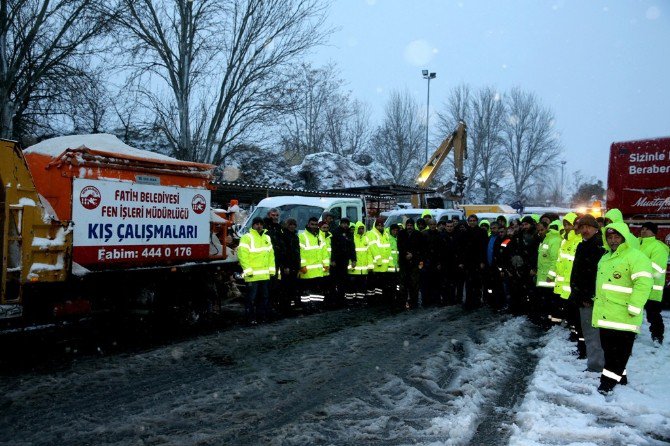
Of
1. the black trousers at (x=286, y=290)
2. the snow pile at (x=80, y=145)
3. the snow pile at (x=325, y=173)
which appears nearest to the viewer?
the snow pile at (x=80, y=145)

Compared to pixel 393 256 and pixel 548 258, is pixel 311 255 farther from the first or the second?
pixel 548 258

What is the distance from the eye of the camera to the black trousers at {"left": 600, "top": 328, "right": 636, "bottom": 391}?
5895 millimetres

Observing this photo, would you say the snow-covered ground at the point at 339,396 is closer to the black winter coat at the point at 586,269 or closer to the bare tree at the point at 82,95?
the black winter coat at the point at 586,269

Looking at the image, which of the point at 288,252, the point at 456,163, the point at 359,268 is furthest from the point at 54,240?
the point at 456,163

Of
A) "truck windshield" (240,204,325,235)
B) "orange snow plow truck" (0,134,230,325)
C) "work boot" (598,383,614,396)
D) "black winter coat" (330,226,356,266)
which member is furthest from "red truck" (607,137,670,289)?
"orange snow plow truck" (0,134,230,325)

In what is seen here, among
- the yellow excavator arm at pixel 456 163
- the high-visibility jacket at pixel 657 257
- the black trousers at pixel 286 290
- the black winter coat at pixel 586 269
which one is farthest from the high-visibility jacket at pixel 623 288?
the yellow excavator arm at pixel 456 163

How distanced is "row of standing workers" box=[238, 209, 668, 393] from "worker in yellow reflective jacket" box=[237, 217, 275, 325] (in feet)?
0.06

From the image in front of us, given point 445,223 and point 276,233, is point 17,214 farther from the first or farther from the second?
point 445,223

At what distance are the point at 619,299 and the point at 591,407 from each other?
1.17 meters

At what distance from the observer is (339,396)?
5809 mm

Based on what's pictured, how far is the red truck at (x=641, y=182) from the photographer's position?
11.7 m

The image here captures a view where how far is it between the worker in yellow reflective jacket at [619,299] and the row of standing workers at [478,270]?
1 cm

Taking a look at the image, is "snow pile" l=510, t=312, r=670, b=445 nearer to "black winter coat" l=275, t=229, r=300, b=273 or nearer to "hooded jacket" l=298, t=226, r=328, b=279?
"black winter coat" l=275, t=229, r=300, b=273

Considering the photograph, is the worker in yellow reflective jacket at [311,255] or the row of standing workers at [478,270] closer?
the row of standing workers at [478,270]
